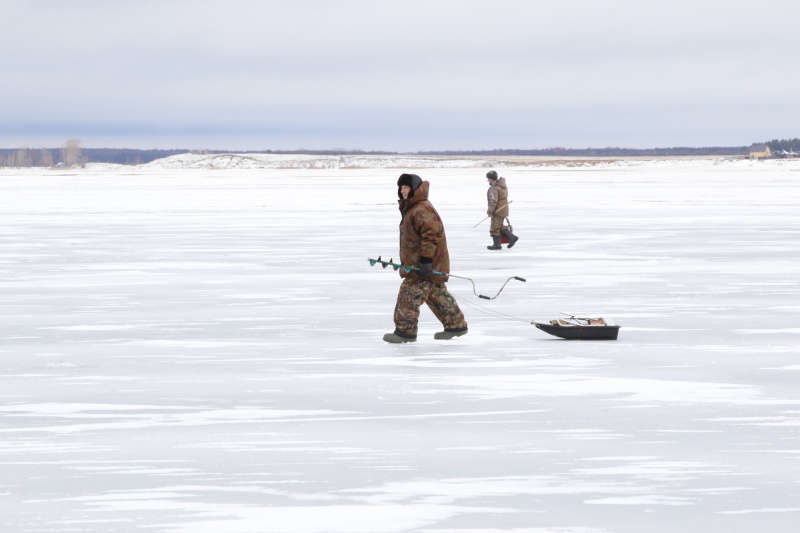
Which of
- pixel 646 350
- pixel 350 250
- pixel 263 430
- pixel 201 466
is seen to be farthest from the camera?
pixel 350 250

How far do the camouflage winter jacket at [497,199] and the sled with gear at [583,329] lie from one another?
8744 millimetres

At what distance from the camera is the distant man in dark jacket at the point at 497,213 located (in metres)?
17.6

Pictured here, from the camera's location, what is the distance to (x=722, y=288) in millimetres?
12266

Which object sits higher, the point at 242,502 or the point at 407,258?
the point at 407,258

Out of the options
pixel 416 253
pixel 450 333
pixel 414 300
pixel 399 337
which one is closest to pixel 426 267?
→ pixel 416 253

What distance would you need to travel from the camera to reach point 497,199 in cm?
1794

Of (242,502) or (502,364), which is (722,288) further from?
(242,502)

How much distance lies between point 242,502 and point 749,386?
3691 millimetres

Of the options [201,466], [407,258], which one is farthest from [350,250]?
[201,466]

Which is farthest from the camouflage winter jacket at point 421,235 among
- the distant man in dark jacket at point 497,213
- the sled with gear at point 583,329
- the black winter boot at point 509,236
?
the black winter boot at point 509,236

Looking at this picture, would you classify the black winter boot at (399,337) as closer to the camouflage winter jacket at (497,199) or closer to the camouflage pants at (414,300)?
the camouflage pants at (414,300)

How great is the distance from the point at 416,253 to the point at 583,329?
145 cm

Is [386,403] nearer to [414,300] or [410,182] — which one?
[414,300]

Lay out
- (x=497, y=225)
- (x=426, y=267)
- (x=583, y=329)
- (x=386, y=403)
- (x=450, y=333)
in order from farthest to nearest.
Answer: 1. (x=497, y=225)
2. (x=450, y=333)
3. (x=583, y=329)
4. (x=426, y=267)
5. (x=386, y=403)
